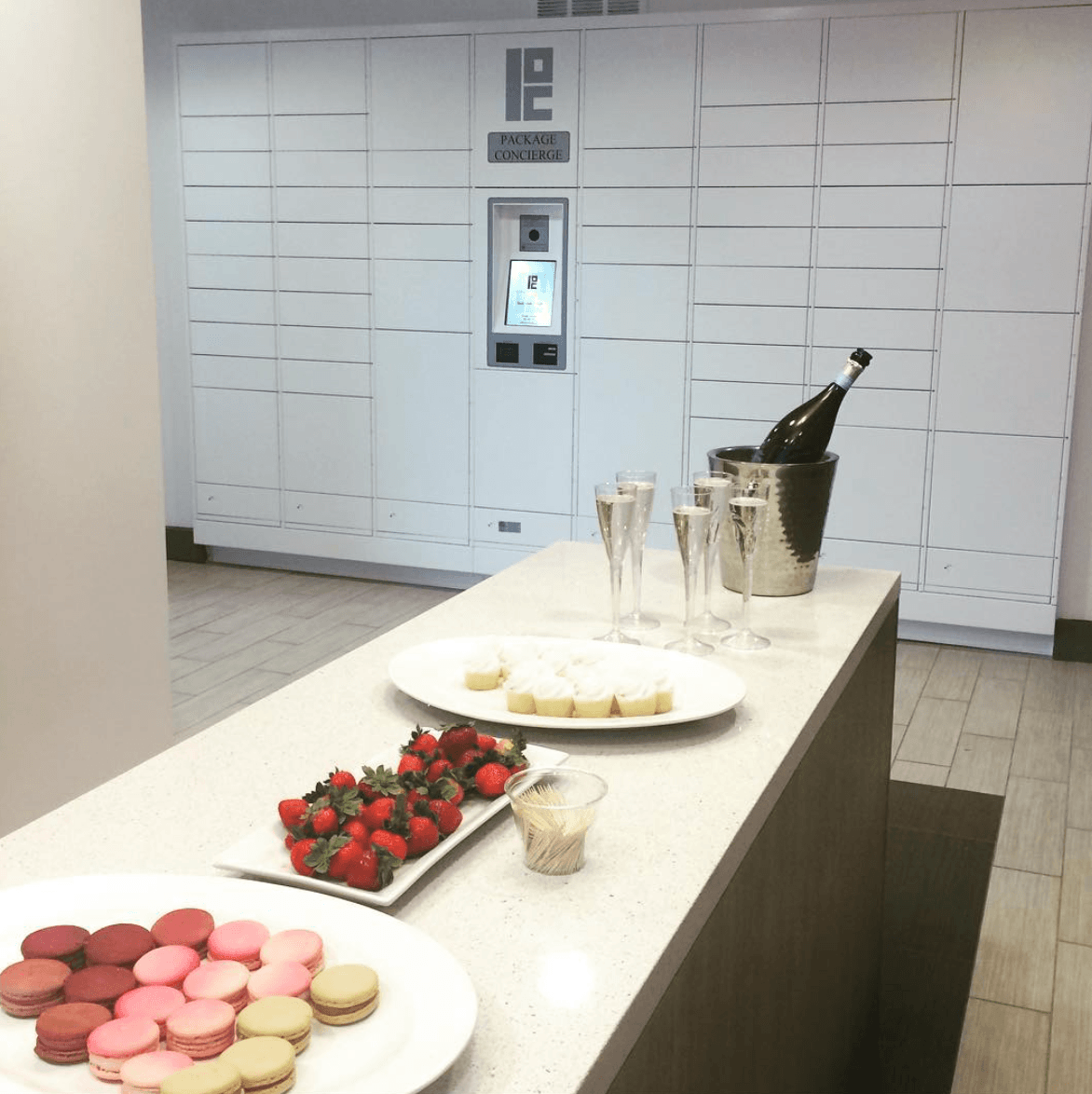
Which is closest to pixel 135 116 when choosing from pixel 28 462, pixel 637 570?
pixel 28 462

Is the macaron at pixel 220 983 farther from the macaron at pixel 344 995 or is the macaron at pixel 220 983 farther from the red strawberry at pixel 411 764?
the red strawberry at pixel 411 764

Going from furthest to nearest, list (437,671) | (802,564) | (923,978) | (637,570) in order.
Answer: (923,978) < (802,564) < (637,570) < (437,671)

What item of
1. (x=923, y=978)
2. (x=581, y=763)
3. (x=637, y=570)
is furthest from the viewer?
(x=923, y=978)

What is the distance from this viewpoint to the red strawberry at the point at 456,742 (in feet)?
3.97

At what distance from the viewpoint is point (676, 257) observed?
5.02 meters

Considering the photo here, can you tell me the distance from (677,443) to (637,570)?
134 inches

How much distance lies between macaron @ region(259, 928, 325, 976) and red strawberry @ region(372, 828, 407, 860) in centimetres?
15

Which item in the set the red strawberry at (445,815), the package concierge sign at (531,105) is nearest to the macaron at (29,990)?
the red strawberry at (445,815)

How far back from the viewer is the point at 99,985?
0.81 metres

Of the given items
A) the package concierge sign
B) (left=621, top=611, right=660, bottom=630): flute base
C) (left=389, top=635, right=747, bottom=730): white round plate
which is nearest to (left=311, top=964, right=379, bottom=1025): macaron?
(left=389, top=635, right=747, bottom=730): white round plate

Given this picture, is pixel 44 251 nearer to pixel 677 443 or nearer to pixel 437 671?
pixel 437 671

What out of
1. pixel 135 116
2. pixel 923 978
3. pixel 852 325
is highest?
pixel 135 116

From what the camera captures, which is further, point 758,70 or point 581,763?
point 758,70

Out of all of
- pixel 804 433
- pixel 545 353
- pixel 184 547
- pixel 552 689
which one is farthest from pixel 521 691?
pixel 184 547
